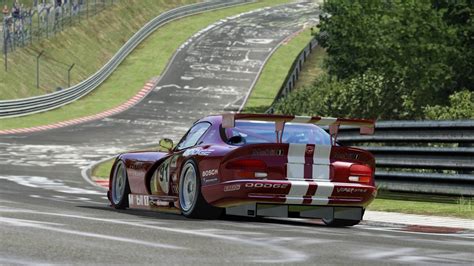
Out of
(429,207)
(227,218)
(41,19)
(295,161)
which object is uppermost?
(295,161)

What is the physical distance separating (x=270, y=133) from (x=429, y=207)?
11.9 feet

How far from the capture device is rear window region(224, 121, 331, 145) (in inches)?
488

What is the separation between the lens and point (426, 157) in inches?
651

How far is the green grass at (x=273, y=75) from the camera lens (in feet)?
170

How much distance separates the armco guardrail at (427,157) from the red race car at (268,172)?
342 centimetres

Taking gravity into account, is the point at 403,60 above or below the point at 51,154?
above

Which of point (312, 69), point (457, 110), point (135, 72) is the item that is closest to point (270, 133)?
point (457, 110)

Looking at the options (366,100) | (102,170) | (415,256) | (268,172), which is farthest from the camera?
(366,100)

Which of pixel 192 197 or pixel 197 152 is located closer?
pixel 192 197

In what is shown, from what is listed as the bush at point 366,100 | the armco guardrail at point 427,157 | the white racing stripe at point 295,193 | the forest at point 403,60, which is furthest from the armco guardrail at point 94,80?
the white racing stripe at point 295,193

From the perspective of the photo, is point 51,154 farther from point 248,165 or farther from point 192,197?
point 248,165

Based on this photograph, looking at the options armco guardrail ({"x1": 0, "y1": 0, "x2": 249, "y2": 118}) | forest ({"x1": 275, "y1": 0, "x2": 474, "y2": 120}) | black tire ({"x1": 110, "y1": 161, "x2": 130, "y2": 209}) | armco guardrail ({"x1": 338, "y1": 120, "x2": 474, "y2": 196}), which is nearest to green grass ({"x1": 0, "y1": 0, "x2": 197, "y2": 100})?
armco guardrail ({"x1": 0, "y1": 0, "x2": 249, "y2": 118})

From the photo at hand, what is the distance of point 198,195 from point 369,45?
25335mm

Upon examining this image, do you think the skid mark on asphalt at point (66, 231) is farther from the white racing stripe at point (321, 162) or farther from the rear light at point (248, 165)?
the white racing stripe at point (321, 162)
